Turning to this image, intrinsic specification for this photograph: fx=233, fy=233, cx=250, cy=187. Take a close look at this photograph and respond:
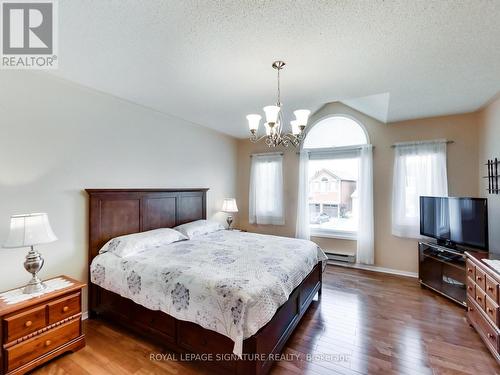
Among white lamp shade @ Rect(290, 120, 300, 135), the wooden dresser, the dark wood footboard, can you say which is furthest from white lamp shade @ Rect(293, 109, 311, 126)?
the wooden dresser

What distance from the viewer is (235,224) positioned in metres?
5.26

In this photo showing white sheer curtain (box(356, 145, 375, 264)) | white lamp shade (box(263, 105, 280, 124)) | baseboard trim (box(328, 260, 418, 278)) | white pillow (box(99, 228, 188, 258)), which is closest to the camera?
white lamp shade (box(263, 105, 280, 124))

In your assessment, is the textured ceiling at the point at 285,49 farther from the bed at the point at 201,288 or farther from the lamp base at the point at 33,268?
the lamp base at the point at 33,268

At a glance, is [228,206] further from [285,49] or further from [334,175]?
[285,49]

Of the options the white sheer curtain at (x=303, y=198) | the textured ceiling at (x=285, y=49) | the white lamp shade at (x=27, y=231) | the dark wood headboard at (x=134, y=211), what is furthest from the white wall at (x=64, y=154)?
the white sheer curtain at (x=303, y=198)

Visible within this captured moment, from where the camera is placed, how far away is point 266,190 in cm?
489

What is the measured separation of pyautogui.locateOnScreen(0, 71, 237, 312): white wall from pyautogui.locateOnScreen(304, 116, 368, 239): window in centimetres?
276

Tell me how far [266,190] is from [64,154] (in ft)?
11.1

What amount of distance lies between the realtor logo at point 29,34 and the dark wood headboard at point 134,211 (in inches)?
50.2

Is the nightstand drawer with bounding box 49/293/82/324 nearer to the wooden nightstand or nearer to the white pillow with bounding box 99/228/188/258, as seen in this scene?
the wooden nightstand

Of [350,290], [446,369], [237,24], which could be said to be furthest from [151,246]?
[446,369]

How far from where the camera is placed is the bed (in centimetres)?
166

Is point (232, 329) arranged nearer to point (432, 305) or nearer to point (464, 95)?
point (432, 305)

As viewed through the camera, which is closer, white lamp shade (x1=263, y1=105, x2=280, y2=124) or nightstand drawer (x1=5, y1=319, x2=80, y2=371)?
nightstand drawer (x1=5, y1=319, x2=80, y2=371)
